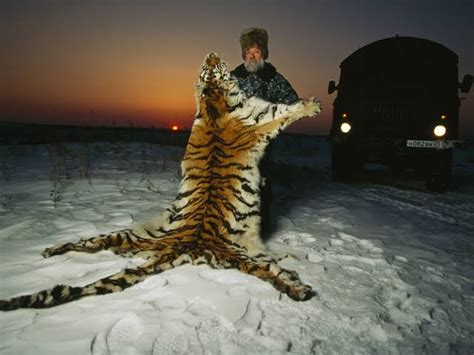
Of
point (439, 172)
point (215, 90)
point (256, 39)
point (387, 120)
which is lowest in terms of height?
point (439, 172)

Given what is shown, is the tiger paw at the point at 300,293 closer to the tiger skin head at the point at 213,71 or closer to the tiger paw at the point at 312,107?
the tiger paw at the point at 312,107

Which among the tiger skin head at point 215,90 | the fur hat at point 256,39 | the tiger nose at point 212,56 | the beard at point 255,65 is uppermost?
the fur hat at point 256,39

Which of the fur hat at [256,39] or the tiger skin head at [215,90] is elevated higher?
the fur hat at [256,39]

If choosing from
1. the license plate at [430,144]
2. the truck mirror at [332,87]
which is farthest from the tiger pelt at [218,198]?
the truck mirror at [332,87]

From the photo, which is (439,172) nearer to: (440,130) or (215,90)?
(440,130)

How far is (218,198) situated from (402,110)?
20.7 feet

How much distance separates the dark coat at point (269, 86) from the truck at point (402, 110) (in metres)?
3.79

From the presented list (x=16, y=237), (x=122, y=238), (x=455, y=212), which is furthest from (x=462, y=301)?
(x=16, y=237)

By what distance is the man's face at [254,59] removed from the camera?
503 centimetres

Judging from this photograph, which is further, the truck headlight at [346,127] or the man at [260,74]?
the truck headlight at [346,127]

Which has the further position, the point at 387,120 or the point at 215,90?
the point at 387,120

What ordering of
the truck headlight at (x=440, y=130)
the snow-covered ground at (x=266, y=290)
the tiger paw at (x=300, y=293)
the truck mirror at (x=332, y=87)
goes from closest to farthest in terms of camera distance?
the snow-covered ground at (x=266, y=290)
the tiger paw at (x=300, y=293)
the truck headlight at (x=440, y=130)
the truck mirror at (x=332, y=87)

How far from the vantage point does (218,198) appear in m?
3.34

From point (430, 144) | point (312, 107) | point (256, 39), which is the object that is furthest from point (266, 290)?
point (430, 144)
